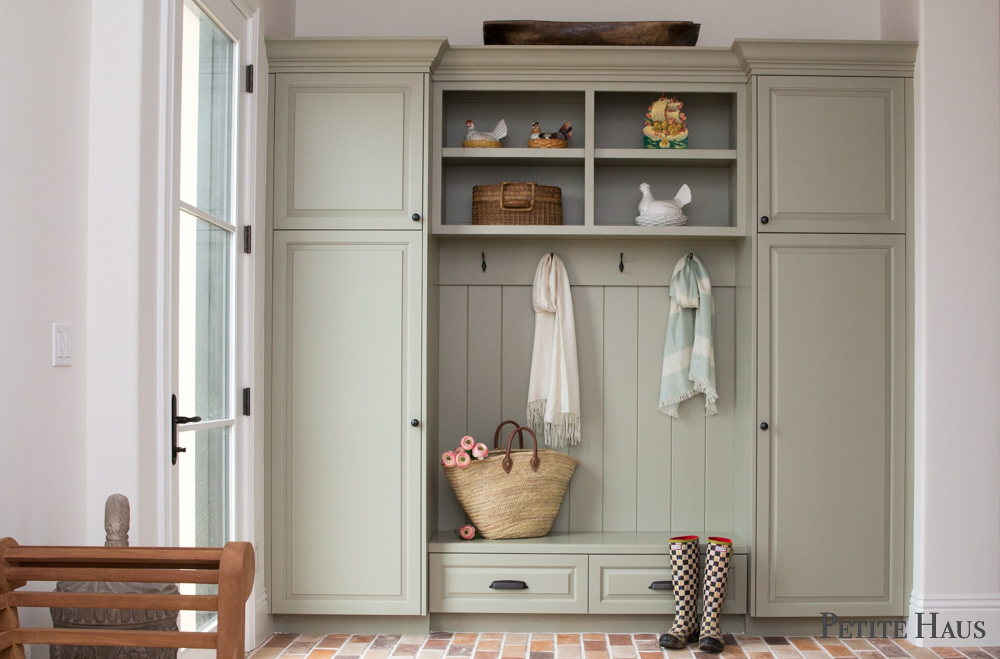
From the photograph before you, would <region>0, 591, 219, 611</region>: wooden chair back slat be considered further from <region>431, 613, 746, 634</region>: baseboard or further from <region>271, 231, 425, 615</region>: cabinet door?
<region>431, 613, 746, 634</region>: baseboard

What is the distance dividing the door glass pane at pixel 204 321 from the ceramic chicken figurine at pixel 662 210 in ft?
5.13

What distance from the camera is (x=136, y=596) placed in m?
1.38

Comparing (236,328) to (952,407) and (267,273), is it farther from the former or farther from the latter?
(952,407)

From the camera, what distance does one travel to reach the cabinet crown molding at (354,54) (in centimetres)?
298

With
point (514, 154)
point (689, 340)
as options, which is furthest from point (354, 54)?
point (689, 340)

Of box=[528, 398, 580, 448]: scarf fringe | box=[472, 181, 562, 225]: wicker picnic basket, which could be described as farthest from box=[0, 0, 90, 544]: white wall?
box=[528, 398, 580, 448]: scarf fringe

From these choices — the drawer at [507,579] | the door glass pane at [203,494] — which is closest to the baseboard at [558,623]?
the drawer at [507,579]

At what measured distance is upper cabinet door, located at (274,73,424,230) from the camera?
3000 mm

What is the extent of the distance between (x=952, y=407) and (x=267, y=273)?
2.58m

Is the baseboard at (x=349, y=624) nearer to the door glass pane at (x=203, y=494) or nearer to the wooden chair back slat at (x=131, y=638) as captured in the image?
the door glass pane at (x=203, y=494)

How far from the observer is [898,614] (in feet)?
9.73

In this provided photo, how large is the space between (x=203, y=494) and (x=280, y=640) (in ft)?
2.73

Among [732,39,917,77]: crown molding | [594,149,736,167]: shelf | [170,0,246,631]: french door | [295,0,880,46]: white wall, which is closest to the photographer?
[170,0,246,631]: french door

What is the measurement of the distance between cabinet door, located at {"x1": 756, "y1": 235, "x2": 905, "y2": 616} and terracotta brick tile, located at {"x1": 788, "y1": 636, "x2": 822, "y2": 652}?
10 centimetres
